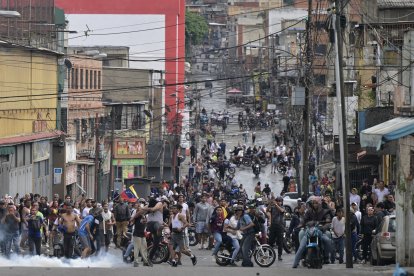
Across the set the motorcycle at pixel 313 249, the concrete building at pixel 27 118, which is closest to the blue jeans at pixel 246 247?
the motorcycle at pixel 313 249

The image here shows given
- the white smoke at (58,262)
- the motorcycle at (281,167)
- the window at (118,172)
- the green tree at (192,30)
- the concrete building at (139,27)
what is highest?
the green tree at (192,30)

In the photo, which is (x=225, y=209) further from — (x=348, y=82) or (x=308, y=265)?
(x=348, y=82)

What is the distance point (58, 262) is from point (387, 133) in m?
8.22

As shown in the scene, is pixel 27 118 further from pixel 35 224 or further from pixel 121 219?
pixel 35 224

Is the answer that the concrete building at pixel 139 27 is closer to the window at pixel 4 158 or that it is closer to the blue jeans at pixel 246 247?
the window at pixel 4 158

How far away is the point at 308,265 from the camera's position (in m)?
28.5

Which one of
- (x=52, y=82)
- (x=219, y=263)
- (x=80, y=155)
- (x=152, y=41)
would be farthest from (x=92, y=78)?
(x=219, y=263)

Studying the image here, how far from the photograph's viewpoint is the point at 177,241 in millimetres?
29766

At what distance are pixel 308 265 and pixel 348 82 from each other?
79.9 feet

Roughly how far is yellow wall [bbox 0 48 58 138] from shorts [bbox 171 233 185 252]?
21731 millimetres

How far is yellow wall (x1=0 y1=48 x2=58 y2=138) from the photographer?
2029 inches

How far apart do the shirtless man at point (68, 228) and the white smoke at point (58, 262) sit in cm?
56

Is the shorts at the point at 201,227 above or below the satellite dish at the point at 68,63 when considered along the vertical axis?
below

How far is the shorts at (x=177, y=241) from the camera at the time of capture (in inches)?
1168
